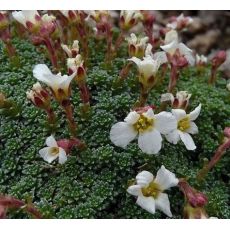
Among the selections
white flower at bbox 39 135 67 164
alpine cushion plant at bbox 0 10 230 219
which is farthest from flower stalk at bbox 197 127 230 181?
white flower at bbox 39 135 67 164

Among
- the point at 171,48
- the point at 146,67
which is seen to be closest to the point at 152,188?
the point at 146,67

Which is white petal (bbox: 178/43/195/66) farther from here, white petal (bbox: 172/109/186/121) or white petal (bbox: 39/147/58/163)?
white petal (bbox: 39/147/58/163)

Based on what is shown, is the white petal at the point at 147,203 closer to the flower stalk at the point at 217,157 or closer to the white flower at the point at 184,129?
the white flower at the point at 184,129

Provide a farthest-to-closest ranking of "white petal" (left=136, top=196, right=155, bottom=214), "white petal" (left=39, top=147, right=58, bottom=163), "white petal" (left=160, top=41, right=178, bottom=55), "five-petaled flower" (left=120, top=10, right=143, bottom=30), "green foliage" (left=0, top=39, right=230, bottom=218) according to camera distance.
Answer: "five-petaled flower" (left=120, top=10, right=143, bottom=30)
"white petal" (left=160, top=41, right=178, bottom=55)
"green foliage" (left=0, top=39, right=230, bottom=218)
"white petal" (left=39, top=147, right=58, bottom=163)
"white petal" (left=136, top=196, right=155, bottom=214)

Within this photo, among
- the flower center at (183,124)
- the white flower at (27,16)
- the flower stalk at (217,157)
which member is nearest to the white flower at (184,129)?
the flower center at (183,124)

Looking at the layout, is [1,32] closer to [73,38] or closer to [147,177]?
[73,38]

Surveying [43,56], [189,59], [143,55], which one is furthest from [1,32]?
[189,59]
